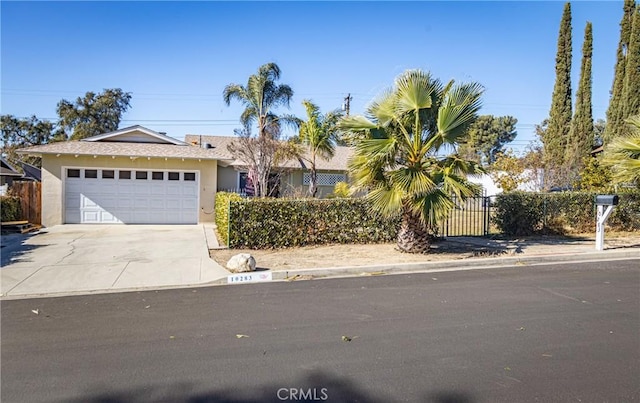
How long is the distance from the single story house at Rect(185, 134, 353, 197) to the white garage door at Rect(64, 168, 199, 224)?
11.6 ft

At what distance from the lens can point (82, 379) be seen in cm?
381

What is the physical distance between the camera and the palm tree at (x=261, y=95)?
2325 centimetres

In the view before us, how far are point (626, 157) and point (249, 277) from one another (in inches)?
480

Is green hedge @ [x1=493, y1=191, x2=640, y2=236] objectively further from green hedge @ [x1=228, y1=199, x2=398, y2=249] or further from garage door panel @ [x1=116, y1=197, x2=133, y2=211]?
Result: garage door panel @ [x1=116, y1=197, x2=133, y2=211]

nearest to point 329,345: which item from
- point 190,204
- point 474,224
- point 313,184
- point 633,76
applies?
point 474,224

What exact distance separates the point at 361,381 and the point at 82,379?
8.35 feet

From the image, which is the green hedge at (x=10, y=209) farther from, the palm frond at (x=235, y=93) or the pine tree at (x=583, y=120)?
the pine tree at (x=583, y=120)

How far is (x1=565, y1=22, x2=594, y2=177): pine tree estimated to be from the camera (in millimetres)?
26281

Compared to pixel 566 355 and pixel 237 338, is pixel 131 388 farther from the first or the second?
pixel 566 355

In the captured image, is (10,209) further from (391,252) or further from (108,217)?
(391,252)

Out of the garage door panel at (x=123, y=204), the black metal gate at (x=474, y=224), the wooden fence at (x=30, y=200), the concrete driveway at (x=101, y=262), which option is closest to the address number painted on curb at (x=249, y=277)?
the concrete driveway at (x=101, y=262)

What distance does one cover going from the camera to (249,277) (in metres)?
8.09

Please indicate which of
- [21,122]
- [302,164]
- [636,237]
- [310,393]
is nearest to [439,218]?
[310,393]

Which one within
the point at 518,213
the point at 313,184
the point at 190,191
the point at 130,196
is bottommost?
the point at 518,213
